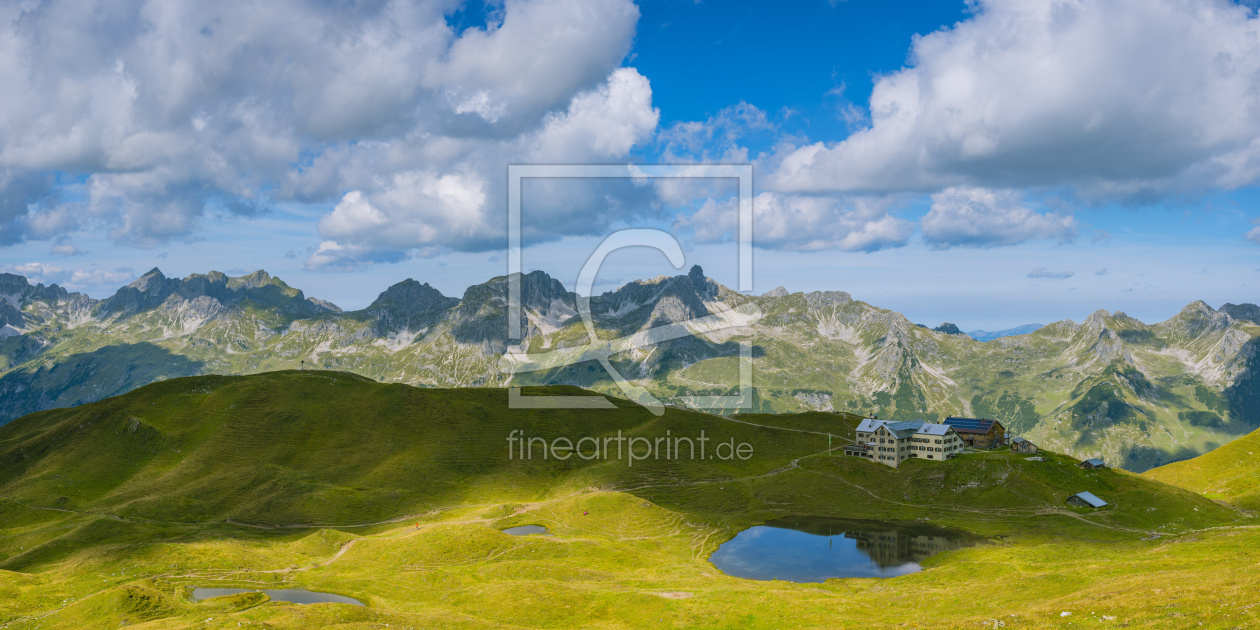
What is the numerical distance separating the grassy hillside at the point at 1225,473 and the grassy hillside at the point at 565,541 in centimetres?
2758

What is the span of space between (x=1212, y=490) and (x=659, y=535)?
5271 inches

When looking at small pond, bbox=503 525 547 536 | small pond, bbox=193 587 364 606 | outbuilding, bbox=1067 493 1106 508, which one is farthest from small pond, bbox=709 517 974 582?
small pond, bbox=193 587 364 606

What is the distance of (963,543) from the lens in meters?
122

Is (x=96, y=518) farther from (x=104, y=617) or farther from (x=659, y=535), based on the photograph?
(x=659, y=535)

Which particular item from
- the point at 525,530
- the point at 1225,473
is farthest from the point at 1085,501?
the point at 525,530

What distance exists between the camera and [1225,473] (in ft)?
573

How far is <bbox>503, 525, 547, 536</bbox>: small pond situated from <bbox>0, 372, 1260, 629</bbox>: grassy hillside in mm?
2479

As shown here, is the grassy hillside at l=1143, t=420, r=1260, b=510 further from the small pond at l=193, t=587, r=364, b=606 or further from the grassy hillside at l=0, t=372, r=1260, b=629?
the small pond at l=193, t=587, r=364, b=606

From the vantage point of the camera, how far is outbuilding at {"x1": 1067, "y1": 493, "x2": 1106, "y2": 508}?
13662cm

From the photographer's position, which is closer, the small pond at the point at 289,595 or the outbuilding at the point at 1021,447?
the small pond at the point at 289,595

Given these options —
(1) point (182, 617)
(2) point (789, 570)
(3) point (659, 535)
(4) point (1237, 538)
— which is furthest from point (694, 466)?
(1) point (182, 617)

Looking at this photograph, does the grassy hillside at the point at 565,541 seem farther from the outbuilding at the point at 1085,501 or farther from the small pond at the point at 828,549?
the small pond at the point at 828,549

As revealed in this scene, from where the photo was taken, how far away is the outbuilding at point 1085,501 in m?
137

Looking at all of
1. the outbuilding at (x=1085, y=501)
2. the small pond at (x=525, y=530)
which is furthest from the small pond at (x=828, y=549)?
the small pond at (x=525, y=530)
